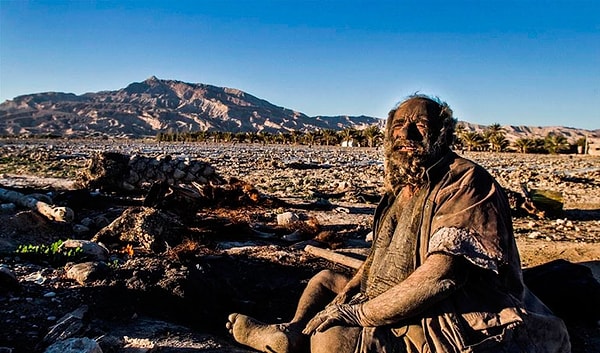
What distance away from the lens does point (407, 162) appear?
10.8 feet

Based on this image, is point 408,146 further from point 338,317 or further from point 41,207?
point 41,207

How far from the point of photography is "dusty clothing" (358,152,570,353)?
288 centimetres

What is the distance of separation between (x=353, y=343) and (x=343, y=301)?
50 centimetres

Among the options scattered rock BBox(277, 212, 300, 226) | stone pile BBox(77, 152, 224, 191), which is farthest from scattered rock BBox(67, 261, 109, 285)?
stone pile BBox(77, 152, 224, 191)

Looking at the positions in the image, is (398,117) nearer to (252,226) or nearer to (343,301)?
(343,301)

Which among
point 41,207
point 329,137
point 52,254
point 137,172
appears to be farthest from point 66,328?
point 329,137

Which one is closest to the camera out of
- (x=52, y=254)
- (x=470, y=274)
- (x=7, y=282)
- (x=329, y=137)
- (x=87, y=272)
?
(x=470, y=274)

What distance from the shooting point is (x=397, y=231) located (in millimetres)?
3414

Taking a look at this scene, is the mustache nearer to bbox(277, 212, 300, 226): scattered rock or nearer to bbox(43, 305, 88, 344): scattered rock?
bbox(43, 305, 88, 344): scattered rock

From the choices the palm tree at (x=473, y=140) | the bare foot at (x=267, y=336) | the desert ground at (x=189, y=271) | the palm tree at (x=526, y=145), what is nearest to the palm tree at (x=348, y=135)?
the palm tree at (x=473, y=140)

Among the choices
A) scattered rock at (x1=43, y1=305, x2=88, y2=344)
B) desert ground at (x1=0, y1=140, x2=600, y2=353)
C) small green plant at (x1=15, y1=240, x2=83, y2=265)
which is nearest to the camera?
scattered rock at (x1=43, y1=305, x2=88, y2=344)

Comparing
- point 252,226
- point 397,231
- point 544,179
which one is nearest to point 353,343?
point 397,231

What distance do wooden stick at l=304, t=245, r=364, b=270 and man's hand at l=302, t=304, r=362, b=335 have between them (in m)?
2.77

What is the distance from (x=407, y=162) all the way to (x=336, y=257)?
3.98 metres
